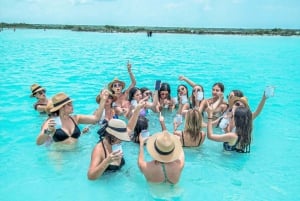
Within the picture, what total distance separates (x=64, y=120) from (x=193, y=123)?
2.35m

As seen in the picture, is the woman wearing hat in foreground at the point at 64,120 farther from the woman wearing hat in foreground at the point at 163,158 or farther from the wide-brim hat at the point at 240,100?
the wide-brim hat at the point at 240,100

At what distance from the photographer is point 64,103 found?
5.68 metres

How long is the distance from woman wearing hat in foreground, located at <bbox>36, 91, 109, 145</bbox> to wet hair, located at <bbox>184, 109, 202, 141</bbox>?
1540mm

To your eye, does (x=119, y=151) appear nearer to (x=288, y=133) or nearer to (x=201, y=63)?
(x=288, y=133)

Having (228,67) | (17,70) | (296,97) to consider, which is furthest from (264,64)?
(17,70)

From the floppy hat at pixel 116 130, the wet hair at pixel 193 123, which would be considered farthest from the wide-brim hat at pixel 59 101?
the wet hair at pixel 193 123

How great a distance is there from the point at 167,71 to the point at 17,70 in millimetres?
8748

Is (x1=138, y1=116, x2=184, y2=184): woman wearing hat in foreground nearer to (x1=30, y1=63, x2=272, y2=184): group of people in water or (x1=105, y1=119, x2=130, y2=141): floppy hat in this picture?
(x1=30, y1=63, x2=272, y2=184): group of people in water

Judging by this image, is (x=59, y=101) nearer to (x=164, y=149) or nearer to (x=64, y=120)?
(x=64, y=120)

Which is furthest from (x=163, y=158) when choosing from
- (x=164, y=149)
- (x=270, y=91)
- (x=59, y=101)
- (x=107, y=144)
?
(x=270, y=91)

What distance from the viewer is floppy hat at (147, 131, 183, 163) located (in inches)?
168

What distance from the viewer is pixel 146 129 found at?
6.73 meters

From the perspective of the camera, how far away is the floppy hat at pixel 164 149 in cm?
427

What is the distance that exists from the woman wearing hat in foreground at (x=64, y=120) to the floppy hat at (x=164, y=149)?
1793mm
